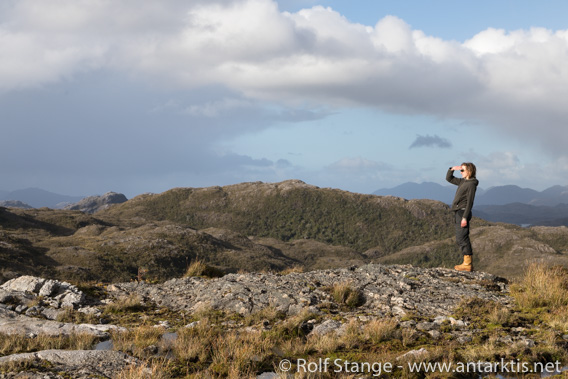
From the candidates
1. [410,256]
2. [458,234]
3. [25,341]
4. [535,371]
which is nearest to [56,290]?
[25,341]

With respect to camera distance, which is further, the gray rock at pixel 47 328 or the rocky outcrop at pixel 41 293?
the rocky outcrop at pixel 41 293

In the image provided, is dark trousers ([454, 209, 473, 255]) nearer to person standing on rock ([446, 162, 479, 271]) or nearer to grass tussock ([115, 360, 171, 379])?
person standing on rock ([446, 162, 479, 271])

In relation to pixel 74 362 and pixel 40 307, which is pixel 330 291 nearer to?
pixel 74 362

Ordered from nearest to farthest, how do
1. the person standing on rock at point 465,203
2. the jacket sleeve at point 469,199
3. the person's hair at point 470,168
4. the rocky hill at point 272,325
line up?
the rocky hill at point 272,325
the jacket sleeve at point 469,199
the person standing on rock at point 465,203
the person's hair at point 470,168

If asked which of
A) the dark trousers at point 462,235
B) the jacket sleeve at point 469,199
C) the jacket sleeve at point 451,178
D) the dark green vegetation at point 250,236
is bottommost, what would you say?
the dark green vegetation at point 250,236

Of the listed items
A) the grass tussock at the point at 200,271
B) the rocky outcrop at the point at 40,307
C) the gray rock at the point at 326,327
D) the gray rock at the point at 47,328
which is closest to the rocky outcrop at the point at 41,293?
the rocky outcrop at the point at 40,307

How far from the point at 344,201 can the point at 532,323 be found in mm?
151145

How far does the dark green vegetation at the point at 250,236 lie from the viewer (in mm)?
58406

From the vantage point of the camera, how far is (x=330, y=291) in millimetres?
12188

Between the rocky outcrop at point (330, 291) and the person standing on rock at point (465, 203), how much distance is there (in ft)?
3.43

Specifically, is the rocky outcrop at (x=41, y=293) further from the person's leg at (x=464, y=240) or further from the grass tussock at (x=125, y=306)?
the person's leg at (x=464, y=240)

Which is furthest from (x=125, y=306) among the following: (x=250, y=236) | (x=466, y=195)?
(x=250, y=236)

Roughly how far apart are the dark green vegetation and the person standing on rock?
97.4ft

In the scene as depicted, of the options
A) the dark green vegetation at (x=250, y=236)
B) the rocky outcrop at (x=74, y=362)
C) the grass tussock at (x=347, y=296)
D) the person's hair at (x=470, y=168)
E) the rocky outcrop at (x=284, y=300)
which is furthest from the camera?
the dark green vegetation at (x=250, y=236)
